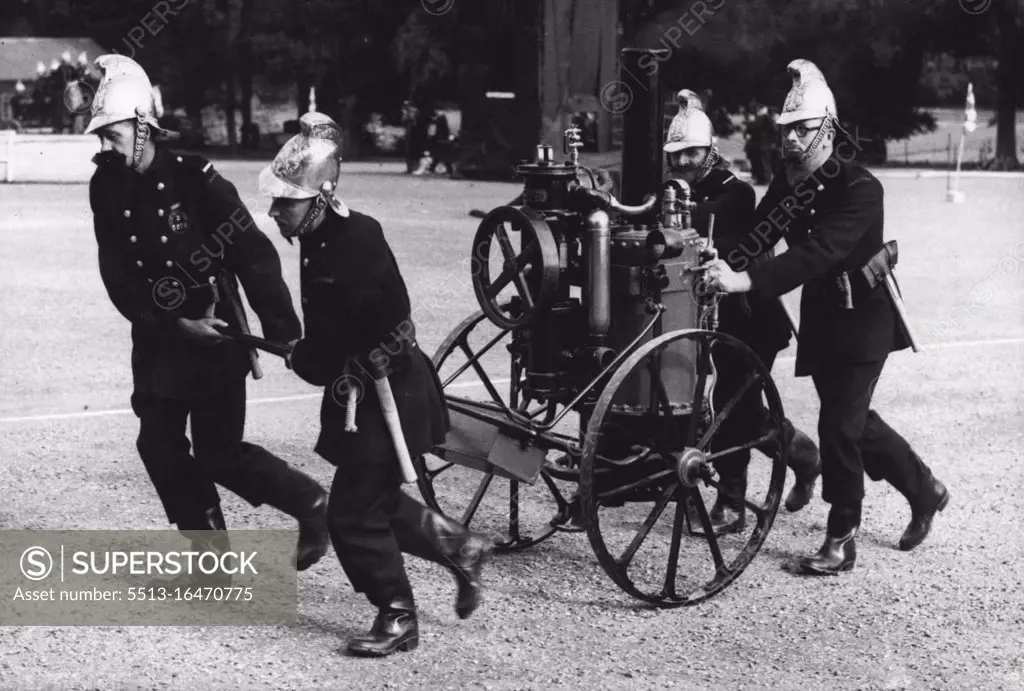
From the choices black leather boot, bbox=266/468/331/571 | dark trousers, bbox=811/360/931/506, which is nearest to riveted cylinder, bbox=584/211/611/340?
dark trousers, bbox=811/360/931/506

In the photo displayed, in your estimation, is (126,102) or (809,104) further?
(809,104)

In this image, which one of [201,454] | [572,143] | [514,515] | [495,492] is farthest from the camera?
Result: [495,492]

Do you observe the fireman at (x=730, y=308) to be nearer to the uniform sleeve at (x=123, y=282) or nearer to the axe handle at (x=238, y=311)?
the axe handle at (x=238, y=311)

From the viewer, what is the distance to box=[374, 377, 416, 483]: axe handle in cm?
517

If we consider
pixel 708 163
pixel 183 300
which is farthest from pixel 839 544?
pixel 183 300

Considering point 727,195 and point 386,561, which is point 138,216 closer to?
point 386,561

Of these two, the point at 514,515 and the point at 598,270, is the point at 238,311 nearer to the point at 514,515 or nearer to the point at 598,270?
the point at 598,270

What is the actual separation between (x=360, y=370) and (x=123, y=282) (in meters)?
1.11

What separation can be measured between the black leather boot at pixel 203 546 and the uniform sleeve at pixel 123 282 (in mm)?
717

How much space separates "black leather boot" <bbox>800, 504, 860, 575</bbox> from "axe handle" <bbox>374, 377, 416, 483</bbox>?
1.86m

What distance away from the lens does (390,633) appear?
5.25 m

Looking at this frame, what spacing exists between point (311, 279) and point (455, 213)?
693 inches

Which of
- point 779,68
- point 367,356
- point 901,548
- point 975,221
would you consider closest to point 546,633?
point 367,356

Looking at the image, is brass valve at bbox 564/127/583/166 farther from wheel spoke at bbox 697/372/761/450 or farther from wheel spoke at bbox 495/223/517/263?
wheel spoke at bbox 697/372/761/450
